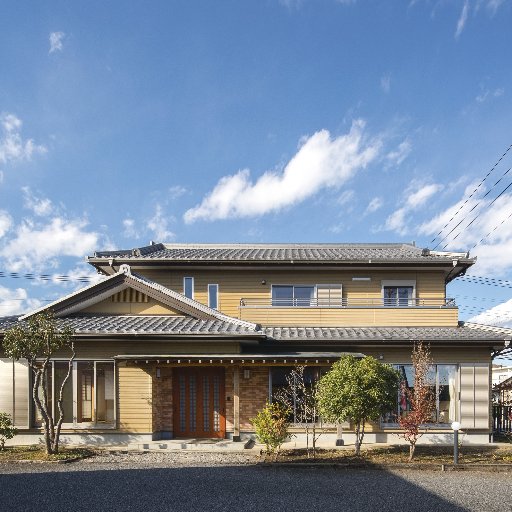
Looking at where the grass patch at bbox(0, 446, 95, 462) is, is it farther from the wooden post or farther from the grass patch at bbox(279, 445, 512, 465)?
the grass patch at bbox(279, 445, 512, 465)

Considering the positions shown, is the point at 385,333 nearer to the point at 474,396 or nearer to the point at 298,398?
the point at 474,396

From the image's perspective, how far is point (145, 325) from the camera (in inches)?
584

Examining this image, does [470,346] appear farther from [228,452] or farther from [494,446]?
[228,452]

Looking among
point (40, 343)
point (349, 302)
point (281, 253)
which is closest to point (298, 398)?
point (349, 302)

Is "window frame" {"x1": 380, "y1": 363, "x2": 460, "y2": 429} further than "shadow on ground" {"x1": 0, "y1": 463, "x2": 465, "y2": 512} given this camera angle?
Yes

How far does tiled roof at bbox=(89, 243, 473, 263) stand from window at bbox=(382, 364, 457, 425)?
424cm

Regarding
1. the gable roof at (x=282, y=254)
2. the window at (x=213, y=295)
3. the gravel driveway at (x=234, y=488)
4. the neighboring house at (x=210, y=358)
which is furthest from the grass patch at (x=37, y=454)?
the gable roof at (x=282, y=254)

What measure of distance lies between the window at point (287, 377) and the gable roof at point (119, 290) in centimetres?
236

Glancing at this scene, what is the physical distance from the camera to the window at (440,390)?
15.0m

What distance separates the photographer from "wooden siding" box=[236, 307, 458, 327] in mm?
16750

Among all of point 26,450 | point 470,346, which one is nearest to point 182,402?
point 26,450

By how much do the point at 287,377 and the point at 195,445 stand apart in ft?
11.5

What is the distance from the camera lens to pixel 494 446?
559 inches

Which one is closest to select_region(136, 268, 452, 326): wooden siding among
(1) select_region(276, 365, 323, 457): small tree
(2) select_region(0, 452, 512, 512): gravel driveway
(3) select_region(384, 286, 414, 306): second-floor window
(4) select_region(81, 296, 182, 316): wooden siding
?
(3) select_region(384, 286, 414, 306): second-floor window
